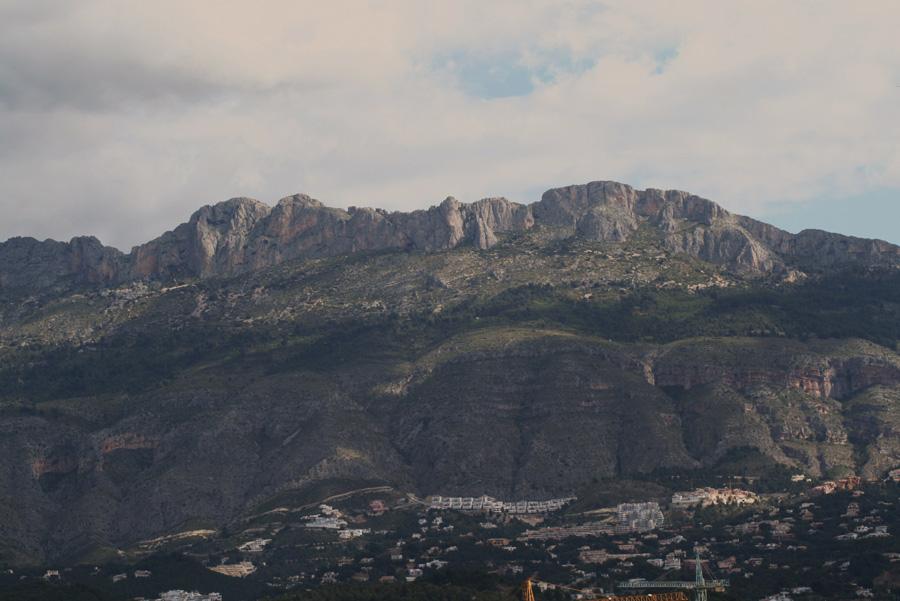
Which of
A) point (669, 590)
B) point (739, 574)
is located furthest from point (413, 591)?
point (739, 574)

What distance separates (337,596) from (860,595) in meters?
48.5

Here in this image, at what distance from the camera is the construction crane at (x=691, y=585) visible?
17025cm

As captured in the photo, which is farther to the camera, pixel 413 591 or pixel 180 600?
pixel 180 600

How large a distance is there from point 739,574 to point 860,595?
18.6 meters

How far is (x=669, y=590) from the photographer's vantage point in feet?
606

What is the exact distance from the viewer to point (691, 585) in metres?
174

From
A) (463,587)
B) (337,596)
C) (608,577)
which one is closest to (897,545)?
(608,577)

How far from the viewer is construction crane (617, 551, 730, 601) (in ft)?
559

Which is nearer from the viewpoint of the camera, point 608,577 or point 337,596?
point 337,596

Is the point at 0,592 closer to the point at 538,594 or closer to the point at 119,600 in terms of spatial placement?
the point at 119,600

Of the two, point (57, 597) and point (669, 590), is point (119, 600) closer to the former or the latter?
point (57, 597)

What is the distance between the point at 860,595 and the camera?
181750 mm

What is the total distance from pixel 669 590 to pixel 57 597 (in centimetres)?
5812

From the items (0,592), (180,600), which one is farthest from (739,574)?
(0,592)
